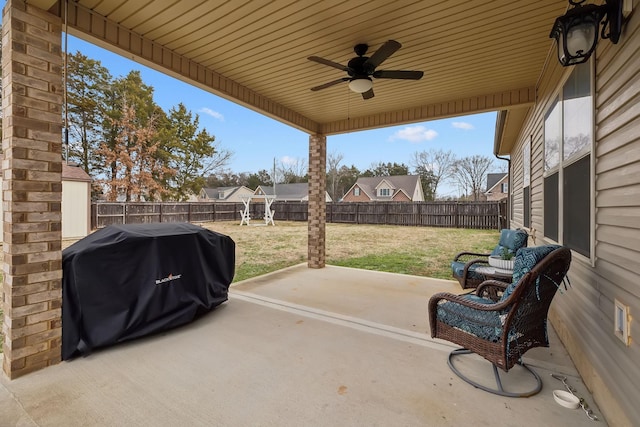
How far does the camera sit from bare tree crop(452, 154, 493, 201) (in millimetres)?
29375

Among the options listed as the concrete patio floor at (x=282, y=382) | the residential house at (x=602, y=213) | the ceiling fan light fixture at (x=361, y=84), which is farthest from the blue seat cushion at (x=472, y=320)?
the ceiling fan light fixture at (x=361, y=84)

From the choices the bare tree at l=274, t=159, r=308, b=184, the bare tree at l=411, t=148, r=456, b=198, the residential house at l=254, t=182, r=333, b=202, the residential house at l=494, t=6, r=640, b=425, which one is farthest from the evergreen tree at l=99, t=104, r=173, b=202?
the bare tree at l=411, t=148, r=456, b=198

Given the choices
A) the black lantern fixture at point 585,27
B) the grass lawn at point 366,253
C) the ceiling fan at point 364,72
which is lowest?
the grass lawn at point 366,253

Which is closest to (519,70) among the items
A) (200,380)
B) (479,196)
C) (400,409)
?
(400,409)

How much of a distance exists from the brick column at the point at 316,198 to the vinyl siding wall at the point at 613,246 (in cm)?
400

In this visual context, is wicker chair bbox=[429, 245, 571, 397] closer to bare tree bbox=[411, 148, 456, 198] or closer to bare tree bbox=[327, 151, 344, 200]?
bare tree bbox=[327, 151, 344, 200]

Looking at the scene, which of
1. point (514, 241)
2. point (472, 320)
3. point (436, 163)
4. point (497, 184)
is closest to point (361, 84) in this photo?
point (472, 320)

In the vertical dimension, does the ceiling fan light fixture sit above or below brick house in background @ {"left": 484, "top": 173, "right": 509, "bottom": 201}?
below

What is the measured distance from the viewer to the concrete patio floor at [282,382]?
1827 mm

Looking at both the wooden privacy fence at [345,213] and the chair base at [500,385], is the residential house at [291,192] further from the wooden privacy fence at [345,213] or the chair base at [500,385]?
the chair base at [500,385]

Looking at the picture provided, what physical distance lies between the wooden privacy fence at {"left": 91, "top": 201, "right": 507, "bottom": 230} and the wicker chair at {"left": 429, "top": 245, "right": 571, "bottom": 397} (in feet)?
39.1

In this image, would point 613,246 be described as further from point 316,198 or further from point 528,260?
point 316,198

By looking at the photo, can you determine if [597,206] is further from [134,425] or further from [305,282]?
[305,282]

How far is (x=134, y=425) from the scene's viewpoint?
1.75 m
